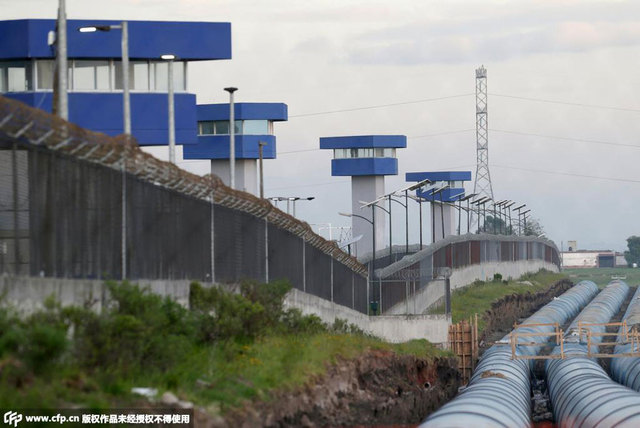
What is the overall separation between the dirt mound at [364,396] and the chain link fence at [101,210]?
3.55 metres

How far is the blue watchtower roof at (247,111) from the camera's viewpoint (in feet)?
259

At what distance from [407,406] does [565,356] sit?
1325 centimetres

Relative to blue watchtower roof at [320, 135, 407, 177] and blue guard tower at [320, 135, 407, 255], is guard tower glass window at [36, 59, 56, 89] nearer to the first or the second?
blue guard tower at [320, 135, 407, 255]

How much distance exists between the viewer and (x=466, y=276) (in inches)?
3799

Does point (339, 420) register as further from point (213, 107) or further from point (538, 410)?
point (213, 107)

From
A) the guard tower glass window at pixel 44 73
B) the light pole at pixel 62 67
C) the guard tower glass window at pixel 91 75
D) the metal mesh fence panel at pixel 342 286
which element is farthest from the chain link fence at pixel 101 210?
the metal mesh fence panel at pixel 342 286

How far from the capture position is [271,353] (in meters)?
24.8

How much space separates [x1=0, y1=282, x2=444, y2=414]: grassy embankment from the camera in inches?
598

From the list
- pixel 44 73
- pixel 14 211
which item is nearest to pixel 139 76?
pixel 44 73

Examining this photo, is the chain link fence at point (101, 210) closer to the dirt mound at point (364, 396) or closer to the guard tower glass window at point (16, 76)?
the dirt mound at point (364, 396)

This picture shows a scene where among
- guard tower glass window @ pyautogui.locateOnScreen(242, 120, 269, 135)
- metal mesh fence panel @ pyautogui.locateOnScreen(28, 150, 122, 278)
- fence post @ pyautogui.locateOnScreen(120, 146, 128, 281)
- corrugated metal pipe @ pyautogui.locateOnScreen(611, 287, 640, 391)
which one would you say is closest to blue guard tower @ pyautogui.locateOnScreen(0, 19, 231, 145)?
corrugated metal pipe @ pyautogui.locateOnScreen(611, 287, 640, 391)

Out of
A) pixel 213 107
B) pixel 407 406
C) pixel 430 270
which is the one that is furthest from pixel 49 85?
pixel 213 107

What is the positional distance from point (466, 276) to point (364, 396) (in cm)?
6718

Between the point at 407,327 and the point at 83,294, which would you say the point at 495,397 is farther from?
the point at 407,327
